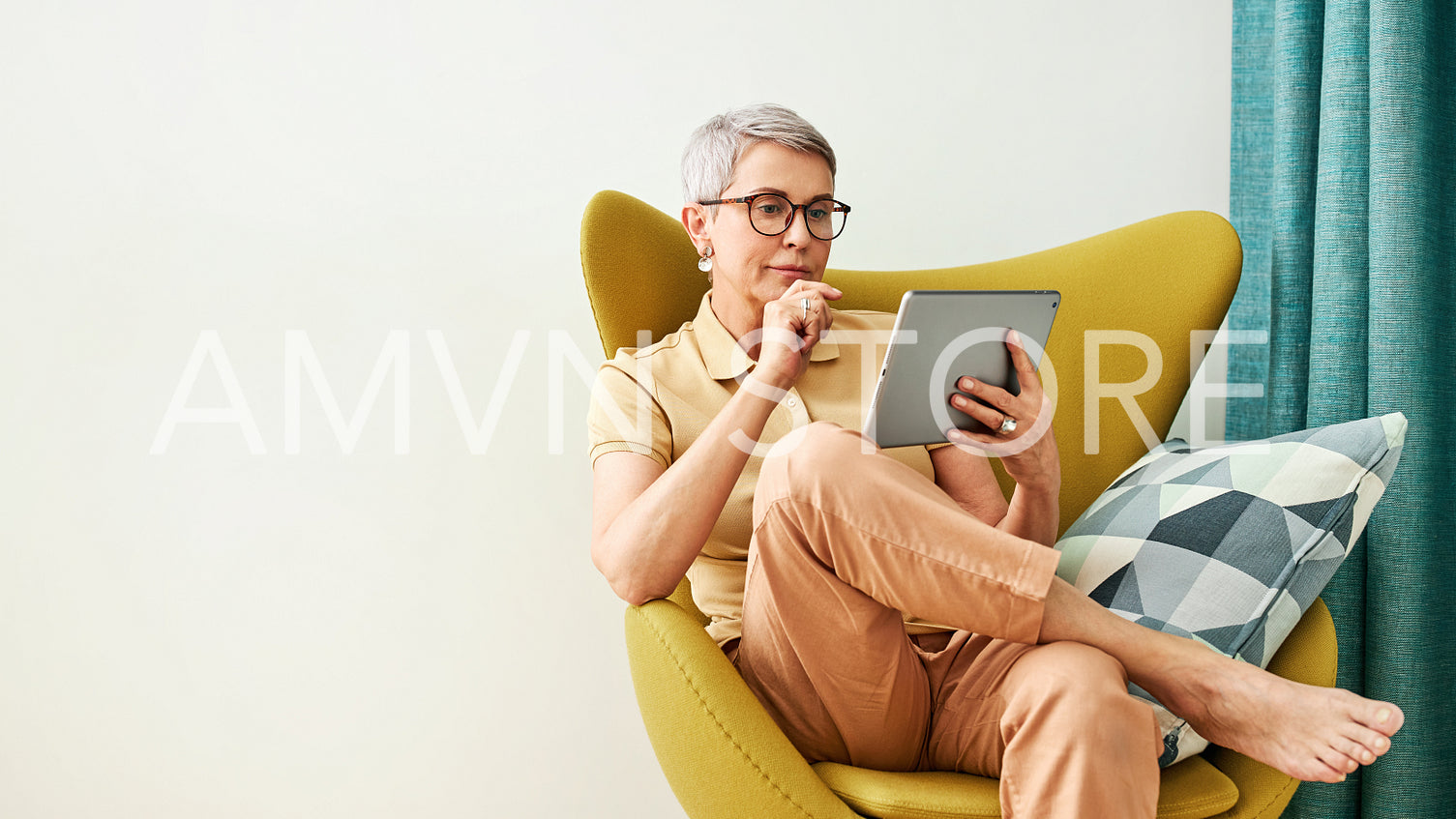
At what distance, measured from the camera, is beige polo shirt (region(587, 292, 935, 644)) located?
1.14m

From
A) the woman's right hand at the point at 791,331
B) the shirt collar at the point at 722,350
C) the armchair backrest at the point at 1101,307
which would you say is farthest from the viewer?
the armchair backrest at the point at 1101,307

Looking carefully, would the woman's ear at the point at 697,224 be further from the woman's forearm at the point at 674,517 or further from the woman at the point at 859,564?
the woman's forearm at the point at 674,517

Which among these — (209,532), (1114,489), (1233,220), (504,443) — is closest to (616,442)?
(504,443)

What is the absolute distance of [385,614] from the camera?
5.19ft

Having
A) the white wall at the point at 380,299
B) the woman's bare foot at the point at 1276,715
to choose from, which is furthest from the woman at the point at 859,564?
the white wall at the point at 380,299

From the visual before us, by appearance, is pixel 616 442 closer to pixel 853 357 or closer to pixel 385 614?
pixel 853 357

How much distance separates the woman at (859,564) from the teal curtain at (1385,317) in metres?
0.56

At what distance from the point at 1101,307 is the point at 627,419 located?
765 mm

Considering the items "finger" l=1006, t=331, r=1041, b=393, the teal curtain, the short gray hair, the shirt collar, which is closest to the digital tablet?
"finger" l=1006, t=331, r=1041, b=393

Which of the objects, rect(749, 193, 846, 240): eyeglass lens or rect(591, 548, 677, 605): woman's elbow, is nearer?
rect(591, 548, 677, 605): woman's elbow

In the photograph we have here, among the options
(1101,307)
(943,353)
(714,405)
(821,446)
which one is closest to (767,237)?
(714,405)

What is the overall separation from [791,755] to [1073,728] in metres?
0.27

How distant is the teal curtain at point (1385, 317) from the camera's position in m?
1.27

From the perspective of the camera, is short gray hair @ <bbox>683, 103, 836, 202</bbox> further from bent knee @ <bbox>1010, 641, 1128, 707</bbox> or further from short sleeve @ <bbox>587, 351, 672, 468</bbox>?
bent knee @ <bbox>1010, 641, 1128, 707</bbox>
